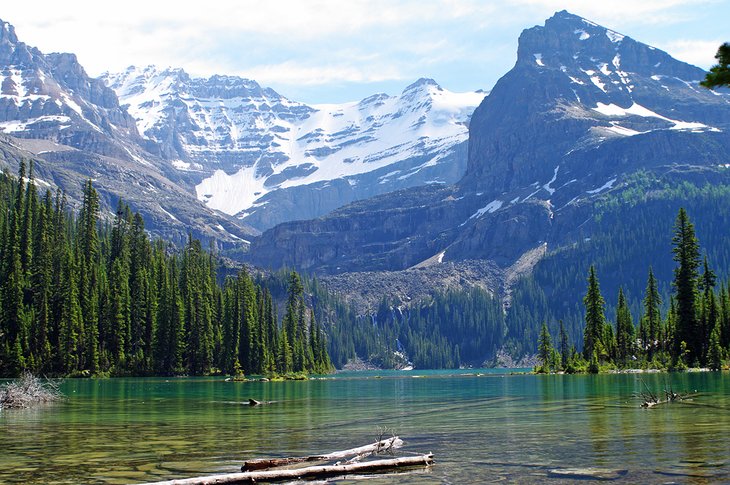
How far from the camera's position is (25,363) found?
423ft

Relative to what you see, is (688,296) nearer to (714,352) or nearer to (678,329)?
(678,329)

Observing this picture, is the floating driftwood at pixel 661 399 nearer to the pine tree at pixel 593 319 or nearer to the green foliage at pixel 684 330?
the green foliage at pixel 684 330

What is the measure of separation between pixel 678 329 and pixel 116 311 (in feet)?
Result: 320

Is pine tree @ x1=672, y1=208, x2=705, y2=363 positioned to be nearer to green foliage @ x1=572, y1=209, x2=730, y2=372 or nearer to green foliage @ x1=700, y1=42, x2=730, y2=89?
green foliage @ x1=572, y1=209, x2=730, y2=372

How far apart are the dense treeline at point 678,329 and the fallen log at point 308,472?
95067 mm

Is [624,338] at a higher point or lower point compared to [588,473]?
higher

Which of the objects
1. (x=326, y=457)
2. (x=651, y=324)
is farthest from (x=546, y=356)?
(x=326, y=457)

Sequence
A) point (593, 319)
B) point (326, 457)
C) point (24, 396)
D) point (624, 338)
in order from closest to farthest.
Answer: point (326, 457), point (24, 396), point (624, 338), point (593, 319)

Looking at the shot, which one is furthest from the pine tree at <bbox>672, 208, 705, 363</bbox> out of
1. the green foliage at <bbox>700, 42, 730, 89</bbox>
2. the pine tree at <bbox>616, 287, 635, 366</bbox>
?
the green foliage at <bbox>700, 42, 730, 89</bbox>

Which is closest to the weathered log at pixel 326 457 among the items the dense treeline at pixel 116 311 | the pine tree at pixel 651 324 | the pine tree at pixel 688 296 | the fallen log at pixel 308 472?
the fallen log at pixel 308 472

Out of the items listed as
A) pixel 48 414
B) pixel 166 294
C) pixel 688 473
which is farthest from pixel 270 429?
pixel 166 294

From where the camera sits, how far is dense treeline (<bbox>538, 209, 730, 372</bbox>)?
12038cm

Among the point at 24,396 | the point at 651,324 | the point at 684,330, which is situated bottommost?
the point at 24,396

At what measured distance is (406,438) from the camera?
39.0 metres
